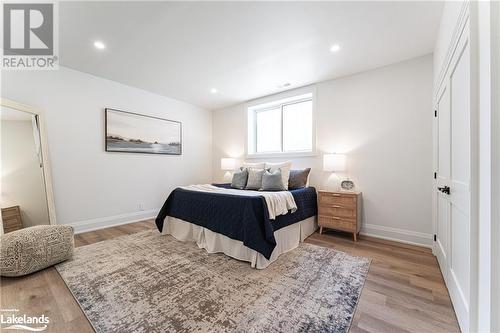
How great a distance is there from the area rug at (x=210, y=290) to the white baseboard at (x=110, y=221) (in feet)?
2.87

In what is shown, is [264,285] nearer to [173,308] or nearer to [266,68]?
[173,308]

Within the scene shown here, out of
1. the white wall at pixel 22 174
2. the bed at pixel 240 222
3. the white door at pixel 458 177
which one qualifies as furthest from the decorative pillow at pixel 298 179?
the white wall at pixel 22 174

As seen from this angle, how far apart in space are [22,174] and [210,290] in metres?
2.91

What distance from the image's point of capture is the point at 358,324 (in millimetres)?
1283

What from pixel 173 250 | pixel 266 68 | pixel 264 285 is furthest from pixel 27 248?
pixel 266 68

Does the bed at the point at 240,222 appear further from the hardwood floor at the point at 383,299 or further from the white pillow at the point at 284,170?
the hardwood floor at the point at 383,299

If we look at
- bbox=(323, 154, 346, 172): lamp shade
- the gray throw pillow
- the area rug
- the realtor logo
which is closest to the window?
bbox=(323, 154, 346, 172): lamp shade

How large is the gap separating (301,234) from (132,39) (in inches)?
131

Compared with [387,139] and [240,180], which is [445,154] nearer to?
[387,139]

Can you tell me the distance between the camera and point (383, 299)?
1523 mm

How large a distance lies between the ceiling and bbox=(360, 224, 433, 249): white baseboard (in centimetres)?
240

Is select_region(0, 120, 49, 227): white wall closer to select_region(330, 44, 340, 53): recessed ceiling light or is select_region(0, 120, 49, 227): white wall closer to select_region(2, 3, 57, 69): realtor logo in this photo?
select_region(2, 3, 57, 69): realtor logo

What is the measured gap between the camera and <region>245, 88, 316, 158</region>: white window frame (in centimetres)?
357

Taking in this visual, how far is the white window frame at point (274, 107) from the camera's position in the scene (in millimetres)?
Result: 3573
